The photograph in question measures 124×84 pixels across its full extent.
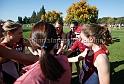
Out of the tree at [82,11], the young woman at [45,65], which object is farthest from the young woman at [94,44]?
the tree at [82,11]

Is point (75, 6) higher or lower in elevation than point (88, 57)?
higher

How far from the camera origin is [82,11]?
39188 millimetres

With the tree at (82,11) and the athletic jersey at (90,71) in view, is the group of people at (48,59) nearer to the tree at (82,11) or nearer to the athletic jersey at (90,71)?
the athletic jersey at (90,71)

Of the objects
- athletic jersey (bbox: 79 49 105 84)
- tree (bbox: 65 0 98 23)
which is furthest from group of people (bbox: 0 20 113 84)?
tree (bbox: 65 0 98 23)

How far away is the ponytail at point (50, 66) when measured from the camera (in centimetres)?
140

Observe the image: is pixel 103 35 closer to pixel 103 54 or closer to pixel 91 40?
pixel 91 40

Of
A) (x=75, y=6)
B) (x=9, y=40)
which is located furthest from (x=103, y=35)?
(x=75, y=6)

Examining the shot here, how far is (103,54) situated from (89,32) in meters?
0.41

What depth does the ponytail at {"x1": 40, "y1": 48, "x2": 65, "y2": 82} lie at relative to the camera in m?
1.40

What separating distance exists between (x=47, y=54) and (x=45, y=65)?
11 cm

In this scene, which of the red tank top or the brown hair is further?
the brown hair

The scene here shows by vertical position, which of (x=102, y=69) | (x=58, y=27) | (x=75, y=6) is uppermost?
(x=75, y=6)

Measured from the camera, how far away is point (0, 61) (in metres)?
2.14

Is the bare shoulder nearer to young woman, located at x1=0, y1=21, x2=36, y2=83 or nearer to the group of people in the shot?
the group of people
